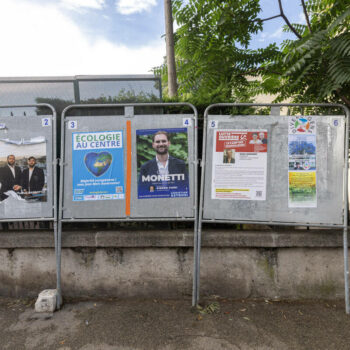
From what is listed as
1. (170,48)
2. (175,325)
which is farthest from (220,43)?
(175,325)

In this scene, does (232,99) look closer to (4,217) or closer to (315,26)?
(315,26)

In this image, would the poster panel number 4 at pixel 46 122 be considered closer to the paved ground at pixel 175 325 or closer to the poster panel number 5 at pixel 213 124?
the poster panel number 5 at pixel 213 124

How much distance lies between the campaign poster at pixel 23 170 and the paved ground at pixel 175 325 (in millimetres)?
1492

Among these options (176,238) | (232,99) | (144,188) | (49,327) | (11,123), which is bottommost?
(49,327)

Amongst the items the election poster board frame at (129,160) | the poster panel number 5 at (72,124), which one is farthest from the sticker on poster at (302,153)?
the poster panel number 5 at (72,124)

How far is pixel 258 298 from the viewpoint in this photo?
3309 mm

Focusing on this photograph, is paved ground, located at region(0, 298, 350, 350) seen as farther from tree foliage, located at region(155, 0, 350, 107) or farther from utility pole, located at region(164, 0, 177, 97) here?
utility pole, located at region(164, 0, 177, 97)

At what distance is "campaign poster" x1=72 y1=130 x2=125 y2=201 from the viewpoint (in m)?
3.23

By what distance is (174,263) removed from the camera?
3346 mm

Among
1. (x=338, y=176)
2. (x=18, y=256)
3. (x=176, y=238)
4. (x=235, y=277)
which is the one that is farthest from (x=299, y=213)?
(x=18, y=256)

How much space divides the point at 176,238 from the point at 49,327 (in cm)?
179

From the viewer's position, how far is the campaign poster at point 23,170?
10.7 ft

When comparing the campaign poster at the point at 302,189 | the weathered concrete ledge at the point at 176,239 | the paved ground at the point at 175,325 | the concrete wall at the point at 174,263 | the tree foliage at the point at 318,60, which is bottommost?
the paved ground at the point at 175,325

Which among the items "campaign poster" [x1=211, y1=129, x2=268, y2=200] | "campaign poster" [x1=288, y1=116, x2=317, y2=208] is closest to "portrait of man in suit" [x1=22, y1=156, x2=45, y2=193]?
"campaign poster" [x1=211, y1=129, x2=268, y2=200]
